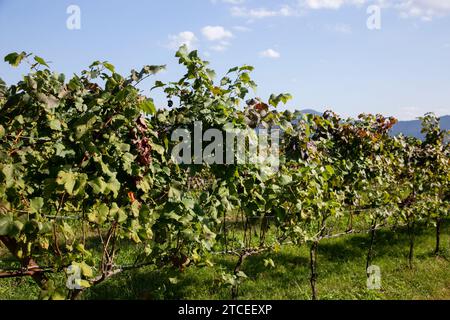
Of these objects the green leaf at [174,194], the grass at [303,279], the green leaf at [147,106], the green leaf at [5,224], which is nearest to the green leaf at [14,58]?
the green leaf at [147,106]

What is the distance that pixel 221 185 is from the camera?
11.1ft

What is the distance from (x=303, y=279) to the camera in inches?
264

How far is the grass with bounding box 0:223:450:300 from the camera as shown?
6031 millimetres

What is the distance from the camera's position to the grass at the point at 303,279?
237 inches

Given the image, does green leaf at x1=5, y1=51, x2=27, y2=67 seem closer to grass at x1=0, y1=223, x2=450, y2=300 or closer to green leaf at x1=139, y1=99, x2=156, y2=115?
green leaf at x1=139, y1=99, x2=156, y2=115

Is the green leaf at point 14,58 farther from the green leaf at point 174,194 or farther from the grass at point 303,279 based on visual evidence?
the grass at point 303,279

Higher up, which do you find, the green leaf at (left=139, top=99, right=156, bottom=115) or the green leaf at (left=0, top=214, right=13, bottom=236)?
the green leaf at (left=139, top=99, right=156, bottom=115)

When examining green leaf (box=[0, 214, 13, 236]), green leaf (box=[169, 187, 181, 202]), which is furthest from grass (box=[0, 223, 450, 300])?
green leaf (box=[0, 214, 13, 236])

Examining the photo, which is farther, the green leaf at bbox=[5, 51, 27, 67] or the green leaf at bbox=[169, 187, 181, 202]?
the green leaf at bbox=[169, 187, 181, 202]

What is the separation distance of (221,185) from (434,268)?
5921mm

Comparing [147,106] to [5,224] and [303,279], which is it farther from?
[303,279]
